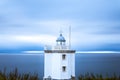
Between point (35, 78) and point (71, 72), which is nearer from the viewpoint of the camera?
point (35, 78)

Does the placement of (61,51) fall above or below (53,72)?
above

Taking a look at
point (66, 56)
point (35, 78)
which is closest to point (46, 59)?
point (66, 56)

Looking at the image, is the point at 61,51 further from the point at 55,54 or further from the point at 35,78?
the point at 35,78

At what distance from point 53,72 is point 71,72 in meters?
2.02

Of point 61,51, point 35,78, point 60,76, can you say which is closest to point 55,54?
point 61,51

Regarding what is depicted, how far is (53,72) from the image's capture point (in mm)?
25281

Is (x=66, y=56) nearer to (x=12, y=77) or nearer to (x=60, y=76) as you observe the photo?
(x=60, y=76)

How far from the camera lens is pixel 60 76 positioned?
24.8 m

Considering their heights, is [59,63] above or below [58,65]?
above

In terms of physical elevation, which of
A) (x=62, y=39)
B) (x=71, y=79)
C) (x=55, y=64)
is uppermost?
(x=62, y=39)

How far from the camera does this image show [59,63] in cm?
2494

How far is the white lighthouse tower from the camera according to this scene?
2494 cm

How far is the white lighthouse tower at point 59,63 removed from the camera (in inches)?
982

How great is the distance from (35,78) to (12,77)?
1.01 m
